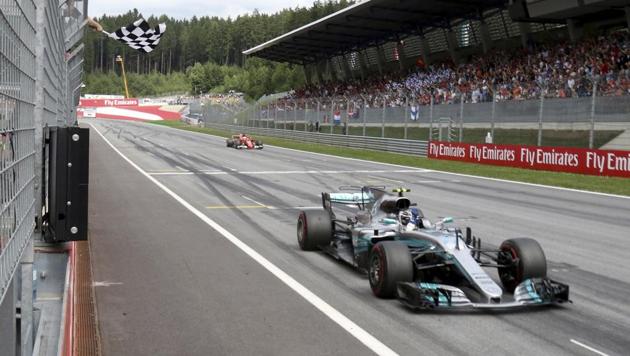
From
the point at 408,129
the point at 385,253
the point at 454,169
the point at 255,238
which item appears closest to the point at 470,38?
the point at 408,129

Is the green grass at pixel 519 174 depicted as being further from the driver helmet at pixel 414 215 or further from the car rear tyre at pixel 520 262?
the car rear tyre at pixel 520 262

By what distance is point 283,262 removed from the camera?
28.3 ft

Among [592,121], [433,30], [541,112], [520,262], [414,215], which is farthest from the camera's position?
[433,30]

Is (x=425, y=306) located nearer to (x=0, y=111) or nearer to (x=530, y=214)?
(x=0, y=111)

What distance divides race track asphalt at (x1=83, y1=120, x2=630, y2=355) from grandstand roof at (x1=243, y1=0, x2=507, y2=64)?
24782 mm

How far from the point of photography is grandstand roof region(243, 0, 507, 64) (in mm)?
39500

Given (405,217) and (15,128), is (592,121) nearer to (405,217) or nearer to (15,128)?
(405,217)

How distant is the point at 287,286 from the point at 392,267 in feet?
4.15

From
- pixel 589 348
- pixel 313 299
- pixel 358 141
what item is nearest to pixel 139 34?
pixel 313 299

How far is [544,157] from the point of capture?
78.6 feet

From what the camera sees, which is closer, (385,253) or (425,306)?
(425,306)

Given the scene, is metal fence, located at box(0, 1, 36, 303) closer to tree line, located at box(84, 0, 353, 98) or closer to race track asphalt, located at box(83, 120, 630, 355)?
race track asphalt, located at box(83, 120, 630, 355)

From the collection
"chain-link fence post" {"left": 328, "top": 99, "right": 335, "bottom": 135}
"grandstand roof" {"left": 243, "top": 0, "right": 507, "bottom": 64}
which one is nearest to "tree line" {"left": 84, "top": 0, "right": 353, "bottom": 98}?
"grandstand roof" {"left": 243, "top": 0, "right": 507, "bottom": 64}

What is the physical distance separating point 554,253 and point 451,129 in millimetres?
21003
